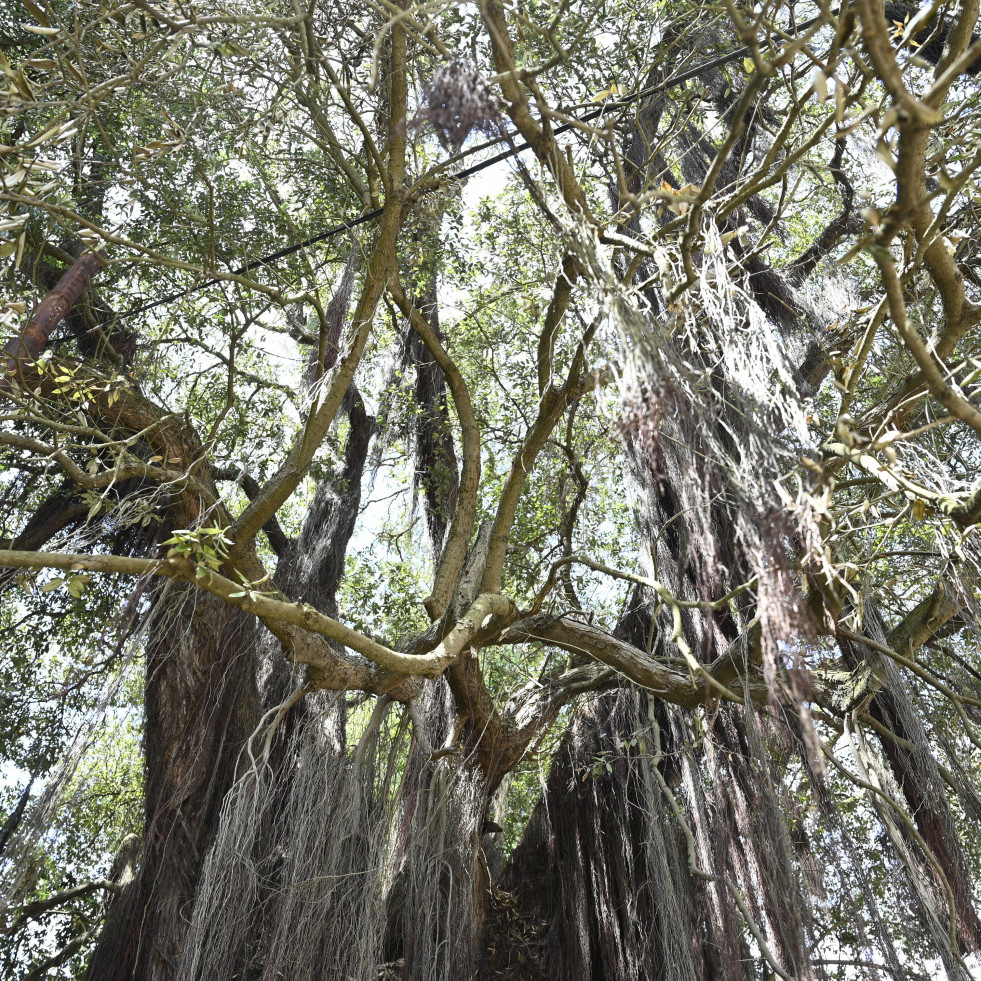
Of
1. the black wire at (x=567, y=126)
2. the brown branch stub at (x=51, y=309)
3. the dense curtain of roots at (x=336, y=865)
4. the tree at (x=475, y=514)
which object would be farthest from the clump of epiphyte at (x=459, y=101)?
the dense curtain of roots at (x=336, y=865)

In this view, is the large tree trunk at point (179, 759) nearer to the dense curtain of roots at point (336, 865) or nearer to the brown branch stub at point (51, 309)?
the dense curtain of roots at point (336, 865)

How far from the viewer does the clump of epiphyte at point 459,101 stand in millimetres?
1629

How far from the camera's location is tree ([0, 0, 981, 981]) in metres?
2.20

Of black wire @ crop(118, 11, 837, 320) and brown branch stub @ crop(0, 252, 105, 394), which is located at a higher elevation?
black wire @ crop(118, 11, 837, 320)


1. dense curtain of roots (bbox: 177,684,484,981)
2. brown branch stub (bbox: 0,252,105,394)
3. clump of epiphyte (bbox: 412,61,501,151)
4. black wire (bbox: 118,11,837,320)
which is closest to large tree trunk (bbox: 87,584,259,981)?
dense curtain of roots (bbox: 177,684,484,981)

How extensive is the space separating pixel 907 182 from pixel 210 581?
6.02 feet

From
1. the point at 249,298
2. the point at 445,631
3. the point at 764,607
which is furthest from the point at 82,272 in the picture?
the point at 764,607

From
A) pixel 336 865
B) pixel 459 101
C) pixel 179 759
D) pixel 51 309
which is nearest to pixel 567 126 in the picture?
pixel 459 101

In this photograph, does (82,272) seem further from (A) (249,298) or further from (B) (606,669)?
(B) (606,669)

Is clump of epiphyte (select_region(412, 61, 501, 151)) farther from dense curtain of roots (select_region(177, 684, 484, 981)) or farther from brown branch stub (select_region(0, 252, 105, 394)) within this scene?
dense curtain of roots (select_region(177, 684, 484, 981))

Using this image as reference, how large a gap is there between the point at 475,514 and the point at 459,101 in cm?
233

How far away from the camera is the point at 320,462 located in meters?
4.64

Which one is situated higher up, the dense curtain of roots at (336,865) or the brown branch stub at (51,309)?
the brown branch stub at (51,309)

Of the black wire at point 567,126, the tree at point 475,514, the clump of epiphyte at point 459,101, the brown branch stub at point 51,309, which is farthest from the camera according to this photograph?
the brown branch stub at point 51,309
